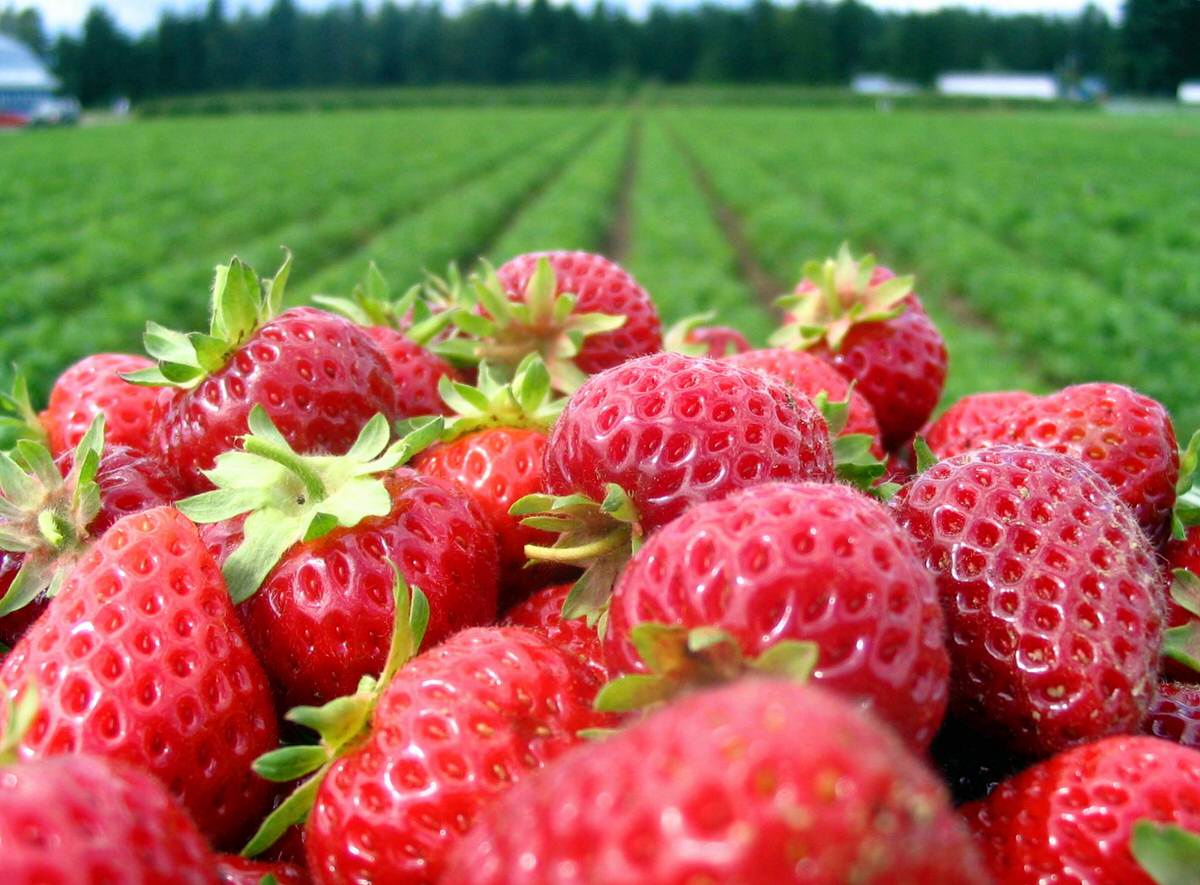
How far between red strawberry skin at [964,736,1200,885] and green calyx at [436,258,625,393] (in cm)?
105

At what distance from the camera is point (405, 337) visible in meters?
1.90

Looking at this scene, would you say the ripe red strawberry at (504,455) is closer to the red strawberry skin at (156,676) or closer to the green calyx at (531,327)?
the green calyx at (531,327)

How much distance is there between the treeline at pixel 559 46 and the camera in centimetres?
7462

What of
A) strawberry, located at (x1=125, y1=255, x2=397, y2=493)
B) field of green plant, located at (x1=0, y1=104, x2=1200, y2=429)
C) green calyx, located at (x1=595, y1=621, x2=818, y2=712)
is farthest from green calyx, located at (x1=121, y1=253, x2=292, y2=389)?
field of green plant, located at (x1=0, y1=104, x2=1200, y2=429)

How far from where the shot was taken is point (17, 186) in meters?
20.6

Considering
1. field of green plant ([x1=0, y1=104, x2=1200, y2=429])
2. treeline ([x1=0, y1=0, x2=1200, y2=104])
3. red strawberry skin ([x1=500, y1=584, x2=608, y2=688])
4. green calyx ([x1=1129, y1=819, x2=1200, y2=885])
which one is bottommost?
field of green plant ([x1=0, y1=104, x2=1200, y2=429])

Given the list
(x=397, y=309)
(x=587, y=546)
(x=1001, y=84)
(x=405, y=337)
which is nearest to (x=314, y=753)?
(x=587, y=546)

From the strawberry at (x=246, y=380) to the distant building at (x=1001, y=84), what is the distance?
7136cm

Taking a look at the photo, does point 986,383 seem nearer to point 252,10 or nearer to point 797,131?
point 797,131

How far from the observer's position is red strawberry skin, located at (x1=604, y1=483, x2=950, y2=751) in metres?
0.86

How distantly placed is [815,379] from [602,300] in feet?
1.51

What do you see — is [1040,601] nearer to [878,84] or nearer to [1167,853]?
[1167,853]

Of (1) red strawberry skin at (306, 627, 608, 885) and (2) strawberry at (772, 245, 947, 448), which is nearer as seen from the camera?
(1) red strawberry skin at (306, 627, 608, 885)

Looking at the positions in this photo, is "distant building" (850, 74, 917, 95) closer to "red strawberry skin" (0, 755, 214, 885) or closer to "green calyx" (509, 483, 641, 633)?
"green calyx" (509, 483, 641, 633)
